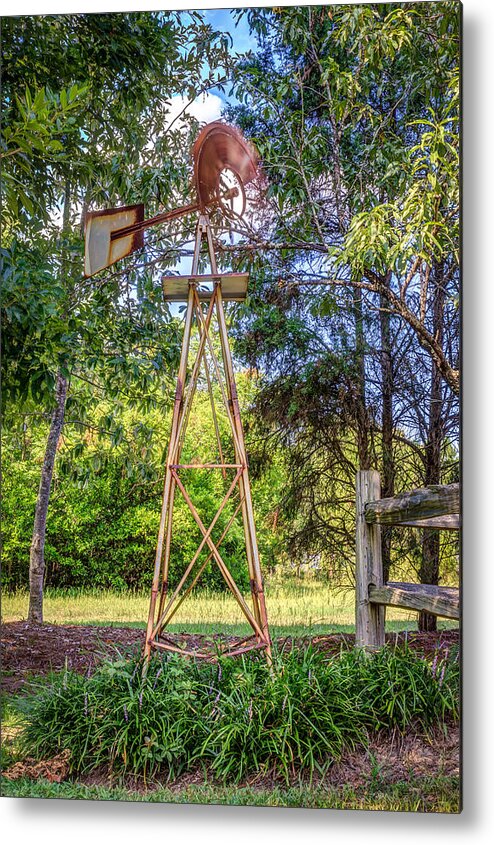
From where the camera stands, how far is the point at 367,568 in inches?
130

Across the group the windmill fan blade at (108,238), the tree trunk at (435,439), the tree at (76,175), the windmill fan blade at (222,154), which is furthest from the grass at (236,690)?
the windmill fan blade at (222,154)

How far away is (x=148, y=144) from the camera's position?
3.41m

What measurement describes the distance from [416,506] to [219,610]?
33.1 inches

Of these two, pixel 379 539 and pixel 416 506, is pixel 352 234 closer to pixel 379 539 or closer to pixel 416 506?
pixel 416 506

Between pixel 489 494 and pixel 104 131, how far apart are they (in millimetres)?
2033

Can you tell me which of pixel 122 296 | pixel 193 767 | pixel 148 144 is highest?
pixel 148 144

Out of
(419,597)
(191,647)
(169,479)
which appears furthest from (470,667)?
(169,479)

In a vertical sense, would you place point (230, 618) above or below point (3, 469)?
below

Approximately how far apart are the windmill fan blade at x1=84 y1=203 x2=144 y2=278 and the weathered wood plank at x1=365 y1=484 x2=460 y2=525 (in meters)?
1.38

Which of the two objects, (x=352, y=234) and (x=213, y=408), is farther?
(x=213, y=408)

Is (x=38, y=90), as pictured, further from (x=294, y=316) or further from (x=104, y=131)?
(x=294, y=316)

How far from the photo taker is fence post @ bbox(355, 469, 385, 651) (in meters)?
3.26

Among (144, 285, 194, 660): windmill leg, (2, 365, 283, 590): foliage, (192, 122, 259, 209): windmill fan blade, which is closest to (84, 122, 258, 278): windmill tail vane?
(192, 122, 259, 209): windmill fan blade

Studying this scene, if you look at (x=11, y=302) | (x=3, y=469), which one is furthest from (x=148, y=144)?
(x=3, y=469)
